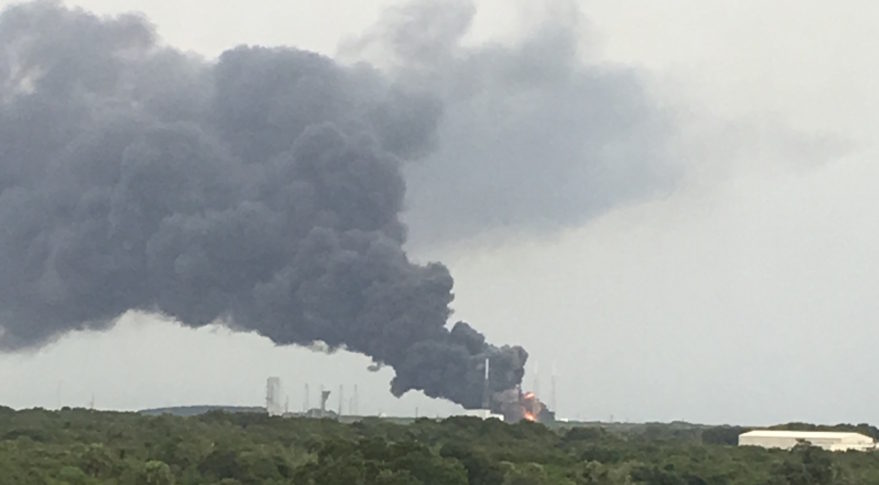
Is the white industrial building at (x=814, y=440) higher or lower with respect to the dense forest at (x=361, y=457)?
higher

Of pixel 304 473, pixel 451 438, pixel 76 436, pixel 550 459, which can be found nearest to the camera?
pixel 304 473

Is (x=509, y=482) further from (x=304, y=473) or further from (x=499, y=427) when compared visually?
(x=499, y=427)

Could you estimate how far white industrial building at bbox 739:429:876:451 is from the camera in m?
122

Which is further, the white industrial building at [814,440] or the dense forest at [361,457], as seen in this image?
the white industrial building at [814,440]

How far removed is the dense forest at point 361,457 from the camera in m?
54.9

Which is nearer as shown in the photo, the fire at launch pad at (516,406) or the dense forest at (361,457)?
the dense forest at (361,457)

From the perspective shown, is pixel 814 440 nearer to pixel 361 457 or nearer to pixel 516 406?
pixel 516 406

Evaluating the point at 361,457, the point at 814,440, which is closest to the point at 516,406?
the point at 814,440

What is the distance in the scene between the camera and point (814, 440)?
403 ft

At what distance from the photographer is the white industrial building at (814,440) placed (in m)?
122

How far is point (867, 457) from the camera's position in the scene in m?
97.8

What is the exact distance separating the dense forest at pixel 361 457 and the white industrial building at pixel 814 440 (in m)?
12.4

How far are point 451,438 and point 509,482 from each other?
135 feet

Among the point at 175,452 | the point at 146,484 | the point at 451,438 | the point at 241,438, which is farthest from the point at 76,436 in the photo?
the point at 146,484
